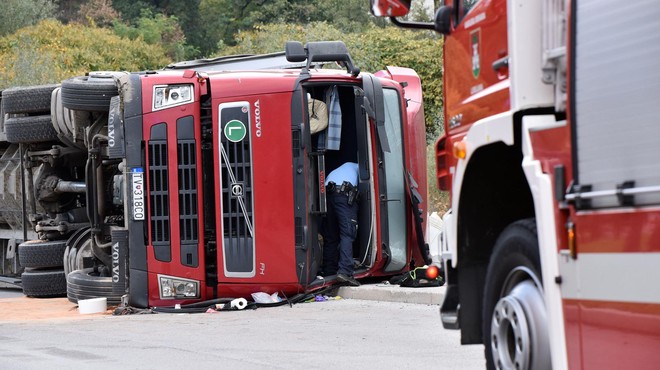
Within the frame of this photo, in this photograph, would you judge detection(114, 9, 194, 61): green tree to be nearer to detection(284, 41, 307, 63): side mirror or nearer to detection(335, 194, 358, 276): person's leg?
detection(284, 41, 307, 63): side mirror

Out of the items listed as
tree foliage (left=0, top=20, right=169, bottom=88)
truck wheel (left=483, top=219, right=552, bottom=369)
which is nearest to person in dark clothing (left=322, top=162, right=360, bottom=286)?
truck wheel (left=483, top=219, right=552, bottom=369)

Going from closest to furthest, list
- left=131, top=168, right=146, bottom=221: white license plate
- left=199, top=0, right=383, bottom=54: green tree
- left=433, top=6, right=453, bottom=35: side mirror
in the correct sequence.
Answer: left=433, top=6, right=453, bottom=35: side mirror
left=131, top=168, right=146, bottom=221: white license plate
left=199, top=0, right=383, bottom=54: green tree

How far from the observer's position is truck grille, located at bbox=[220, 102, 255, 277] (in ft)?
40.6

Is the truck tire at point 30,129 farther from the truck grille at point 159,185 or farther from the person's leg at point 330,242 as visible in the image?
the person's leg at point 330,242

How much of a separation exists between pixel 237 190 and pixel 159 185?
0.77 m

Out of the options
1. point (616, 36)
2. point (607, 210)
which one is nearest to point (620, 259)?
point (607, 210)

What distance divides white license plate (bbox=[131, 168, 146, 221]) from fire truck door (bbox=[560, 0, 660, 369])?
7.98 metres

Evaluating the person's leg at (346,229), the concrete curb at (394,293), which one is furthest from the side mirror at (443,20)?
the person's leg at (346,229)

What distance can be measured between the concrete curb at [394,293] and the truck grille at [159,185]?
1.97 meters

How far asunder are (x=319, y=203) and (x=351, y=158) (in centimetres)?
108

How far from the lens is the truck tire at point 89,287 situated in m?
12.9

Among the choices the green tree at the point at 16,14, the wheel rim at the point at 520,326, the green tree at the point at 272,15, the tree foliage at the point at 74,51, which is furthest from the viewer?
the green tree at the point at 16,14

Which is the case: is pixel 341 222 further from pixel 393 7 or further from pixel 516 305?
pixel 516 305

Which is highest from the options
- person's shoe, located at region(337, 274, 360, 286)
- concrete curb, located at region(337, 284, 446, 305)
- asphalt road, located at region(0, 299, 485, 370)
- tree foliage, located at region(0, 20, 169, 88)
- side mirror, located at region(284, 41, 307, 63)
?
tree foliage, located at region(0, 20, 169, 88)
